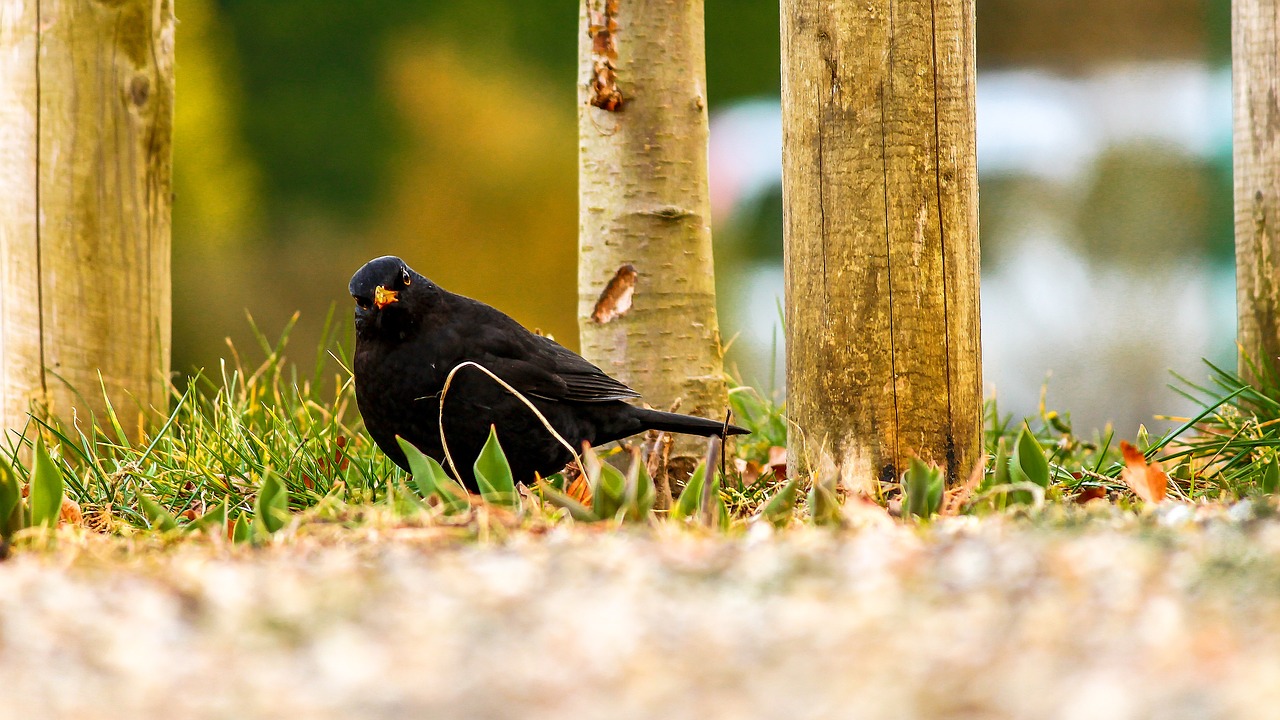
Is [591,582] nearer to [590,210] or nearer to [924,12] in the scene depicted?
[924,12]

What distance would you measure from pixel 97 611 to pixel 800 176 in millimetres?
1802

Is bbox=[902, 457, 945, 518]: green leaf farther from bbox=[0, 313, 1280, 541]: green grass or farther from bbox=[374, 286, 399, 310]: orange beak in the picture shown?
bbox=[374, 286, 399, 310]: orange beak

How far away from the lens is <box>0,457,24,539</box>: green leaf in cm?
197

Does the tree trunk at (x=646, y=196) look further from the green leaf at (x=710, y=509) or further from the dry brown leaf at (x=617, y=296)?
the green leaf at (x=710, y=509)

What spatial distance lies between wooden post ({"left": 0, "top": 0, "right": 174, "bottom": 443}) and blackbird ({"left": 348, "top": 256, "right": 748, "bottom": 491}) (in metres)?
0.94

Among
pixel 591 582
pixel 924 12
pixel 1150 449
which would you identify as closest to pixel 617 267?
pixel 924 12

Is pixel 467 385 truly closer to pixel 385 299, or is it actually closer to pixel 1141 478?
pixel 385 299

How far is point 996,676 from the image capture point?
947 mm

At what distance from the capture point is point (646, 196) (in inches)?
120

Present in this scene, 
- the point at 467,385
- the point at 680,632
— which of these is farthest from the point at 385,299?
the point at 680,632

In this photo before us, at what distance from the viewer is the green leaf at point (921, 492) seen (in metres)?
2.01

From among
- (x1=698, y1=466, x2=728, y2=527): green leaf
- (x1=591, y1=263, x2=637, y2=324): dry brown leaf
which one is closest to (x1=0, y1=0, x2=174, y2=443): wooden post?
(x1=591, y1=263, x2=637, y2=324): dry brown leaf

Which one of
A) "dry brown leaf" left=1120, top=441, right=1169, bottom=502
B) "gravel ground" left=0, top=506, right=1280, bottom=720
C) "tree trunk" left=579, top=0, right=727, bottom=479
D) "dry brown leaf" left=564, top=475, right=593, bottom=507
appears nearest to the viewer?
"gravel ground" left=0, top=506, right=1280, bottom=720

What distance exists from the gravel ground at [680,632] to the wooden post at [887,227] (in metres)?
1.05
